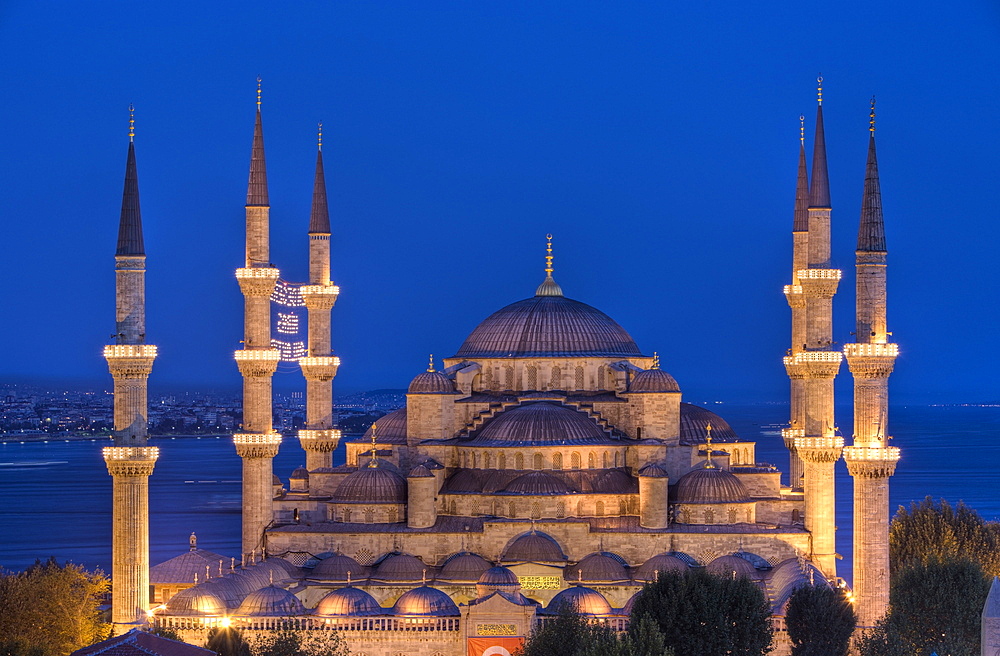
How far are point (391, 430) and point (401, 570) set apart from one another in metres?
8.12

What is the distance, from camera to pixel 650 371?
44.0m

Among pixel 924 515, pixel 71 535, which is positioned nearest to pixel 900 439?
pixel 71 535

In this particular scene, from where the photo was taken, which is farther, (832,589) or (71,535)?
(71,535)

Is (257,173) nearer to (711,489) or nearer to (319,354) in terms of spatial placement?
(319,354)

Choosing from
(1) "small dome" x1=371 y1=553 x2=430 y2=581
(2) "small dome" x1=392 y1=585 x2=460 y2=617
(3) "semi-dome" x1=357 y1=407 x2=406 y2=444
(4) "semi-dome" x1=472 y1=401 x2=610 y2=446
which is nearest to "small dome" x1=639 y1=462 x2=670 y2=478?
→ (4) "semi-dome" x1=472 y1=401 x2=610 y2=446

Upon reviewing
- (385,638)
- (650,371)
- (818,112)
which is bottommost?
(385,638)

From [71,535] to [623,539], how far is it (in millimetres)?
47540

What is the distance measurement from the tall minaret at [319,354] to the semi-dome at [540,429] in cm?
573

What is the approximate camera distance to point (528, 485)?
40875 millimetres

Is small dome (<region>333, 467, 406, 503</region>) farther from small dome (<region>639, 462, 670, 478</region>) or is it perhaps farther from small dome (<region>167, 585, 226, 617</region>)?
small dome (<region>639, 462, 670, 478</region>)

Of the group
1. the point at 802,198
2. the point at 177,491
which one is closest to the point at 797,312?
the point at 802,198

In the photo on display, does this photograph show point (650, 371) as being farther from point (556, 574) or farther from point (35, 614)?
point (35, 614)

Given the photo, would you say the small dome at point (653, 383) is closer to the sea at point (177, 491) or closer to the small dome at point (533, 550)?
the small dome at point (533, 550)

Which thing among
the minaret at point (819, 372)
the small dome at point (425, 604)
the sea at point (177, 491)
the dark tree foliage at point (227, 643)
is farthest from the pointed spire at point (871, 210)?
the sea at point (177, 491)
